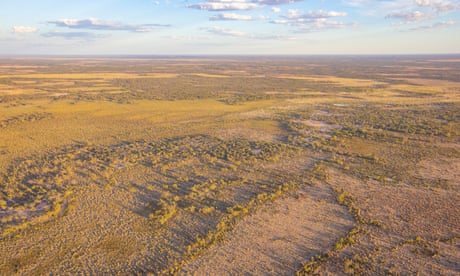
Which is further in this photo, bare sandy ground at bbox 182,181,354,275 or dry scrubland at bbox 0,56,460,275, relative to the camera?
dry scrubland at bbox 0,56,460,275

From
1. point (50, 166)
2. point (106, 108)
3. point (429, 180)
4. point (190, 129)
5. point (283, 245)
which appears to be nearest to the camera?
point (283, 245)

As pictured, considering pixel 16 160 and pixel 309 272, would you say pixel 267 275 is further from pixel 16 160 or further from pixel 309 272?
pixel 16 160

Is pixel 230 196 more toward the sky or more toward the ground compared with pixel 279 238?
more toward the sky

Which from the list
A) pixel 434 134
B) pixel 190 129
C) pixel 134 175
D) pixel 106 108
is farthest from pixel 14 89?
pixel 434 134

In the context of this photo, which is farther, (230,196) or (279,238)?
(230,196)

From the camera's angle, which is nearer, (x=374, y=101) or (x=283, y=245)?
(x=283, y=245)

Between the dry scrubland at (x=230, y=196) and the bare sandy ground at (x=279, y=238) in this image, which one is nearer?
the bare sandy ground at (x=279, y=238)

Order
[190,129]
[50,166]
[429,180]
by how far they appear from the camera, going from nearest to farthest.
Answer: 1. [429,180]
2. [50,166]
3. [190,129]
